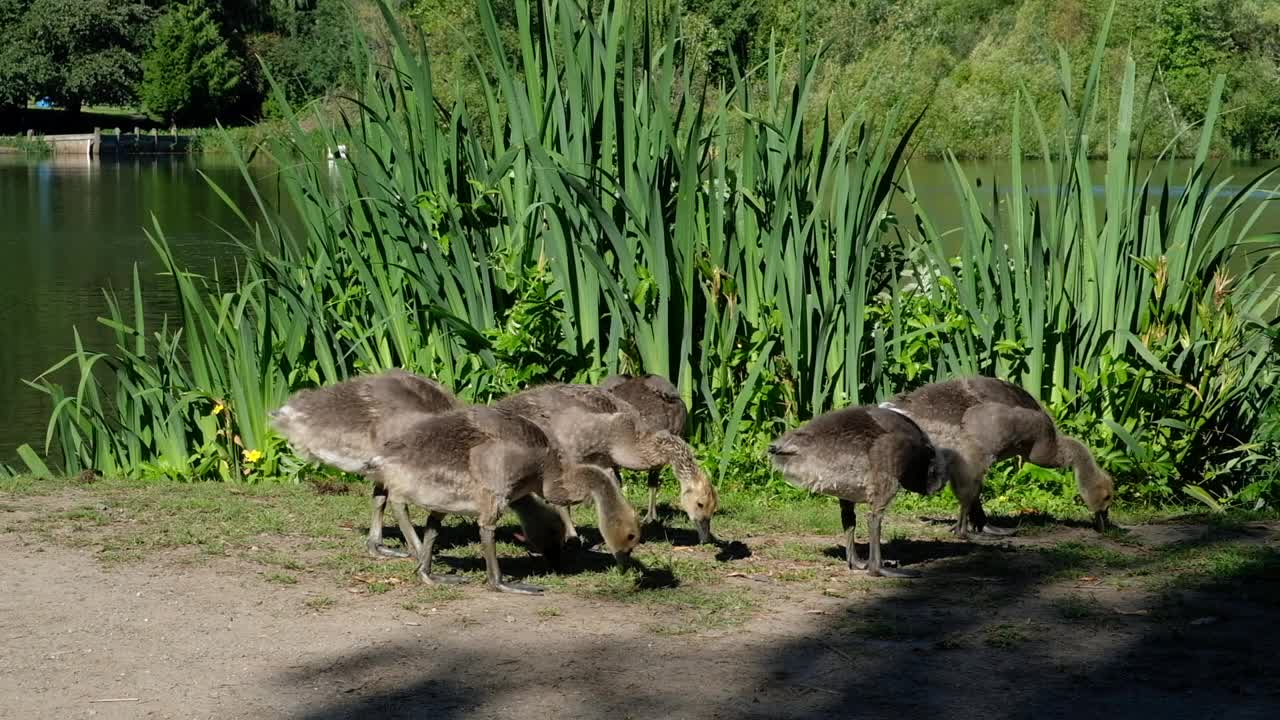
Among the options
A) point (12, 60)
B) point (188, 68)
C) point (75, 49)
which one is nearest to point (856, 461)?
point (12, 60)

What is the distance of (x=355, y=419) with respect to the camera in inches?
299

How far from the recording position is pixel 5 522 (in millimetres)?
7836

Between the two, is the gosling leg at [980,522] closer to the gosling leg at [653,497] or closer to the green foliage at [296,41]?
the gosling leg at [653,497]

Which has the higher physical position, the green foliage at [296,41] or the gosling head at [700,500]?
the green foliage at [296,41]

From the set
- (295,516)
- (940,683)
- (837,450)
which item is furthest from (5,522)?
(940,683)

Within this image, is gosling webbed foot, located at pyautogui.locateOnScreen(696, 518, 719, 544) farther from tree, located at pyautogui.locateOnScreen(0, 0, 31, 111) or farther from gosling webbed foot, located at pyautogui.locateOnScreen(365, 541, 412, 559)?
tree, located at pyautogui.locateOnScreen(0, 0, 31, 111)

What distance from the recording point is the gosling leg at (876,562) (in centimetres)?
705

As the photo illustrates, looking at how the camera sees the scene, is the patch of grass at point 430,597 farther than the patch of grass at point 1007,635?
Yes

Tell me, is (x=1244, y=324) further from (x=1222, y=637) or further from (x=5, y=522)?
(x=5, y=522)

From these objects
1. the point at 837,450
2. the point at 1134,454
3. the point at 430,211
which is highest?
the point at 430,211

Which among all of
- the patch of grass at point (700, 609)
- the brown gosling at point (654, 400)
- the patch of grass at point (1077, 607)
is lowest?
the patch of grass at point (1077, 607)

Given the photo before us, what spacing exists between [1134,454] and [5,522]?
22.3ft

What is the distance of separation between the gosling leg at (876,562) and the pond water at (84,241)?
3.30m

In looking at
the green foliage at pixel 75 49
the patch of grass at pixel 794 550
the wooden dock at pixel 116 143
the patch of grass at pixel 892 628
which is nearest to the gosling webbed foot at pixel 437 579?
the patch of grass at pixel 794 550
